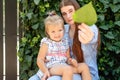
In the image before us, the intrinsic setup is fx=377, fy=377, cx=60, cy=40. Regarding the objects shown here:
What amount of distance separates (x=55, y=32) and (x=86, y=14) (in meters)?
0.41

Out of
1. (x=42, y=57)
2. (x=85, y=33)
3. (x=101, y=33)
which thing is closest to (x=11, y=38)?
(x=101, y=33)

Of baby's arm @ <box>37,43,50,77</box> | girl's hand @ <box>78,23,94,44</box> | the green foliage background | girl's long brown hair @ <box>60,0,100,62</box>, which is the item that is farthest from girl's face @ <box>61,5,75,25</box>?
the green foliage background

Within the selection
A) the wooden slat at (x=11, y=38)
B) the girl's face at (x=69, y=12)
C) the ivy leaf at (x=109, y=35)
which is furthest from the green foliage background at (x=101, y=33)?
the girl's face at (x=69, y=12)

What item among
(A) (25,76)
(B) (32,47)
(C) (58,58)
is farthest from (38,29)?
(C) (58,58)

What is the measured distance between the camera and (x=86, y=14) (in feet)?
8.27

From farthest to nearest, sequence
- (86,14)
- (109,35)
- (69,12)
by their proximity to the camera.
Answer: (109,35)
(69,12)
(86,14)

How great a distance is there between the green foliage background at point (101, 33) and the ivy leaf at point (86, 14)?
1.24m

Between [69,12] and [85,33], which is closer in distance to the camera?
[85,33]

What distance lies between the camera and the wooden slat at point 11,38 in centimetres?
430

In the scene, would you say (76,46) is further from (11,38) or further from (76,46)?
(11,38)

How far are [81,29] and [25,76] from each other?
1671mm

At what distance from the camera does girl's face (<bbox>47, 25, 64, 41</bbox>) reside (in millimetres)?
2836

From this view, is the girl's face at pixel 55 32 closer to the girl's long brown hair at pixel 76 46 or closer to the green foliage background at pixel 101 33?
the girl's long brown hair at pixel 76 46

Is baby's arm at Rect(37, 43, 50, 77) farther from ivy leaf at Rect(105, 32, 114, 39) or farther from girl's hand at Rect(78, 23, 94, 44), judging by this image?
ivy leaf at Rect(105, 32, 114, 39)
